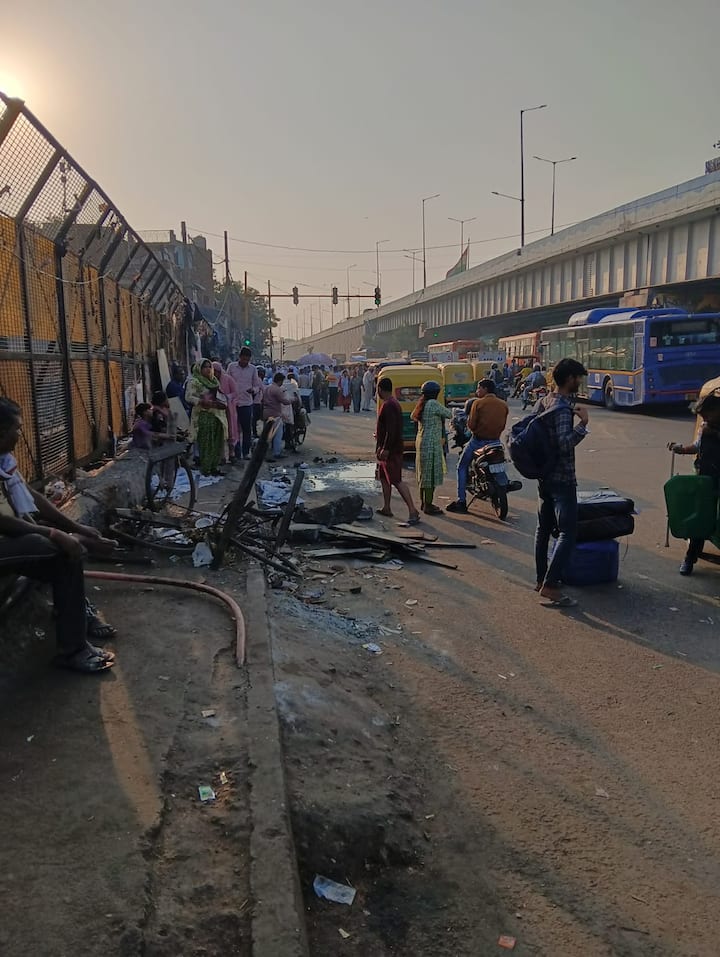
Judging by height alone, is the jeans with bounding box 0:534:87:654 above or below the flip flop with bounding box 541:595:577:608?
above

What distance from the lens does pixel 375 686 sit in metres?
4.48

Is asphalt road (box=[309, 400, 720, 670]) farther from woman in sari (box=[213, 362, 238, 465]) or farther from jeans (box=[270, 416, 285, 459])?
woman in sari (box=[213, 362, 238, 465])

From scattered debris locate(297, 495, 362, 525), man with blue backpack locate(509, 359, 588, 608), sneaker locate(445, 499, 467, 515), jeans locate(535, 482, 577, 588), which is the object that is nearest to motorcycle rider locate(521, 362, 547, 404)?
sneaker locate(445, 499, 467, 515)

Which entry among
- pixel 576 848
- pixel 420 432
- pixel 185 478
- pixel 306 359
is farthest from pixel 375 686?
pixel 306 359

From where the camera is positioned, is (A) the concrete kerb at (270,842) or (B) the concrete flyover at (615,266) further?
(B) the concrete flyover at (615,266)

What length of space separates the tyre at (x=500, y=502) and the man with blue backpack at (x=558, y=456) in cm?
313

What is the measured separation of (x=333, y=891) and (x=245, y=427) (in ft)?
37.4

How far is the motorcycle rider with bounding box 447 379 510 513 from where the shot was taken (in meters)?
9.52

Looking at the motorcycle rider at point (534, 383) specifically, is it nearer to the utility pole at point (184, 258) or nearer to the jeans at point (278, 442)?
the jeans at point (278, 442)

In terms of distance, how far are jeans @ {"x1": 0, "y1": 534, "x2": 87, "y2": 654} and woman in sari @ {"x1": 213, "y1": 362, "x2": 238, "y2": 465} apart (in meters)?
9.44

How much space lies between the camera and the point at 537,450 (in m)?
5.84

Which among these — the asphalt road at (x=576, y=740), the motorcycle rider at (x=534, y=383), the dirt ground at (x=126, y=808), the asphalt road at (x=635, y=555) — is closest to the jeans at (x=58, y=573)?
the dirt ground at (x=126, y=808)

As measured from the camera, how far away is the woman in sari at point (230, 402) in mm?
13117

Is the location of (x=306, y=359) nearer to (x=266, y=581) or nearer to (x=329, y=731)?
(x=266, y=581)
